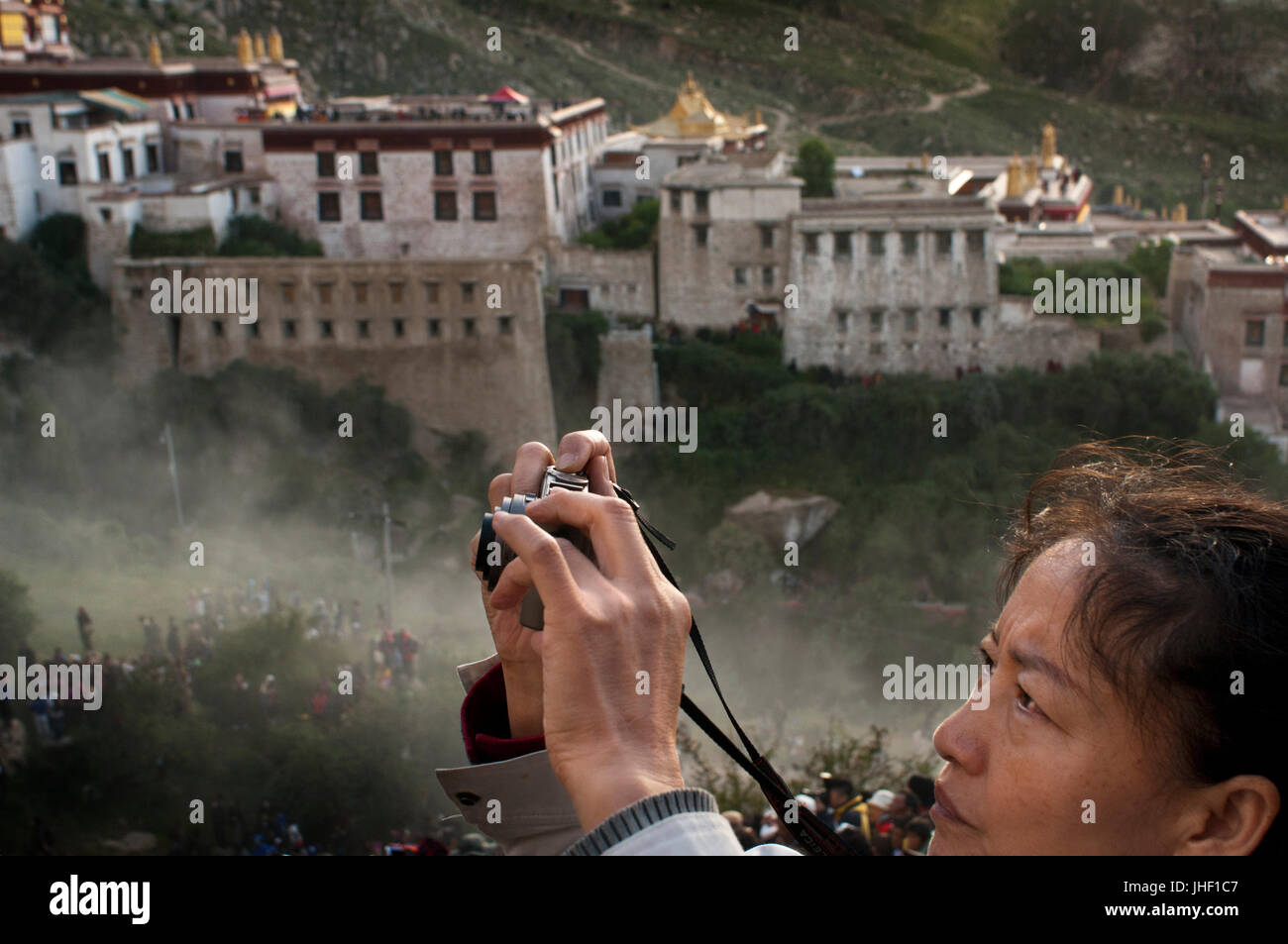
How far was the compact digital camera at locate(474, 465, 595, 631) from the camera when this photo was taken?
58.2 inches

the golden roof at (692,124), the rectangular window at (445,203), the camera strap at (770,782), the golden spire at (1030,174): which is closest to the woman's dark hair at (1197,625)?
the camera strap at (770,782)

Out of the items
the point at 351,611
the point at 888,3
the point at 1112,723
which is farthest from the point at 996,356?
the point at 888,3

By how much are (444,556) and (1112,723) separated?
52.2 ft

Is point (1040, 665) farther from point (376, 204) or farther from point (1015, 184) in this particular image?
point (1015, 184)

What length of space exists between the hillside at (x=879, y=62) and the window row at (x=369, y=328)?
1481cm

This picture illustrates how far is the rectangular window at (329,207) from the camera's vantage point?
69.1 feet

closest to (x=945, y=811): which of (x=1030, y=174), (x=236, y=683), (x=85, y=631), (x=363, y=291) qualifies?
(x=236, y=683)

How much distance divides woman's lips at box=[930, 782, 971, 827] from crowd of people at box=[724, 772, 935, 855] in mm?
4574

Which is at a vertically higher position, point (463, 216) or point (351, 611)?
point (463, 216)

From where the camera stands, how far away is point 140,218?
64.2ft

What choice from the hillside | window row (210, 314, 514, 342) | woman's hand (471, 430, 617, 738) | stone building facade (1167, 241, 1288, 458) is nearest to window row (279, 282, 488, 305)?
window row (210, 314, 514, 342)

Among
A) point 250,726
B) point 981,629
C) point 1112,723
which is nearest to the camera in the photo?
point 1112,723

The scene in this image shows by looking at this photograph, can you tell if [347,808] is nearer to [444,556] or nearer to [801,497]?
[444,556]

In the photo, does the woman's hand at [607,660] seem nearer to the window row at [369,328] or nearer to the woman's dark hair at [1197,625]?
the woman's dark hair at [1197,625]
